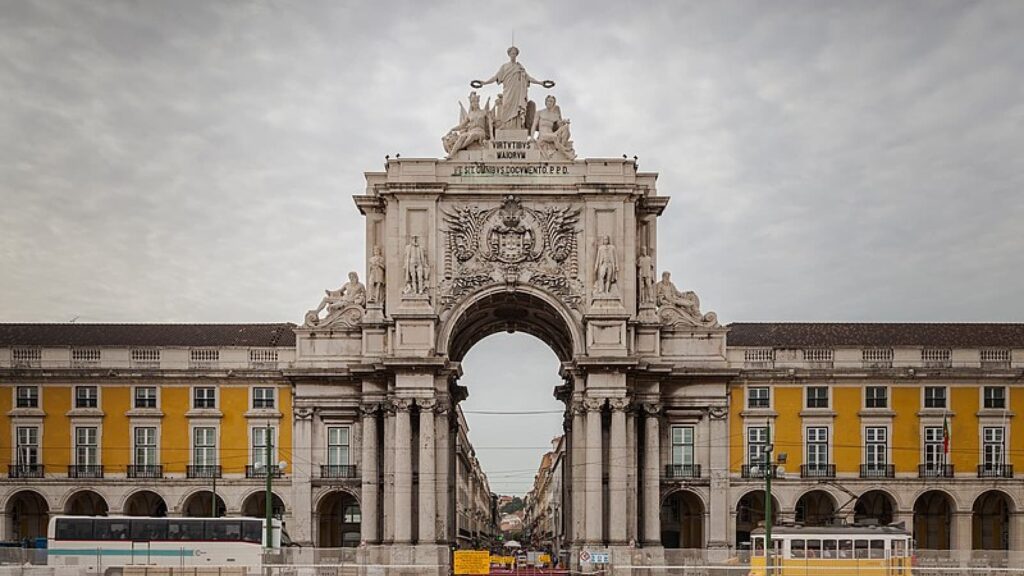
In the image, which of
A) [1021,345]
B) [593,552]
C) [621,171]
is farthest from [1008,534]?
[621,171]

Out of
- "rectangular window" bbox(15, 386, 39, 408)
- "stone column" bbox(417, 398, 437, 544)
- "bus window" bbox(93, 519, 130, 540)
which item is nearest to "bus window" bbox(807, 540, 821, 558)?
"stone column" bbox(417, 398, 437, 544)

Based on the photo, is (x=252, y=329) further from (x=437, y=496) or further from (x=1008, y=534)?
(x=1008, y=534)

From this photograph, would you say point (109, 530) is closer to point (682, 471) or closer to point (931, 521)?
point (682, 471)

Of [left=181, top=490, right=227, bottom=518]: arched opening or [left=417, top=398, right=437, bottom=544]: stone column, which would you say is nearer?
[left=417, top=398, right=437, bottom=544]: stone column

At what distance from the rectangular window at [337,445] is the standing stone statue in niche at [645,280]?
17.4 m

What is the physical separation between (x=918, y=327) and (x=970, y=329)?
2.89 metres

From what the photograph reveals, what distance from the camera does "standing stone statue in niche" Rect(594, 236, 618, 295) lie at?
71188mm

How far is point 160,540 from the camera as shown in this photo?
203ft

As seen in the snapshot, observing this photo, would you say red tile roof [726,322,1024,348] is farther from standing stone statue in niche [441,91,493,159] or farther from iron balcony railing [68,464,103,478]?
iron balcony railing [68,464,103,478]

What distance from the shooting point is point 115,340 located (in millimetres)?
79062

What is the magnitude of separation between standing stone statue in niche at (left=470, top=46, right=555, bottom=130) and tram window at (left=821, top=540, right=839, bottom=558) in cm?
2787

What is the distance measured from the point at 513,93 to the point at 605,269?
11.3 meters

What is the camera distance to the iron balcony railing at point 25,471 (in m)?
74.1

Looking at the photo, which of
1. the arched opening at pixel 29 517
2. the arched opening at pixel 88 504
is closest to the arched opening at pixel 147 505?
the arched opening at pixel 88 504
